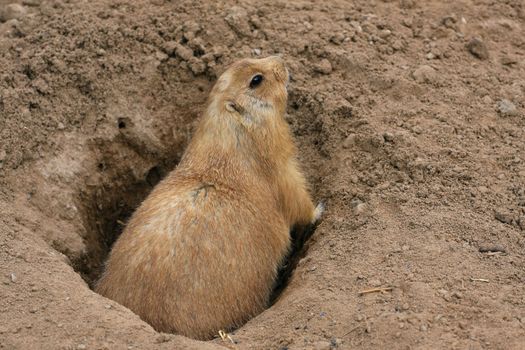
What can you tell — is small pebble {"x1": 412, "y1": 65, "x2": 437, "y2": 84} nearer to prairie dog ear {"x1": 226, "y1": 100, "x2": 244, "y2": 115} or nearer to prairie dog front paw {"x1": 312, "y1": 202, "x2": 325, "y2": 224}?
→ prairie dog front paw {"x1": 312, "y1": 202, "x2": 325, "y2": 224}

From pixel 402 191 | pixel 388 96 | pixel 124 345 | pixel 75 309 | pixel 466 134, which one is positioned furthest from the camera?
pixel 388 96

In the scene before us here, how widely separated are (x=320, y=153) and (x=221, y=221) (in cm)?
181

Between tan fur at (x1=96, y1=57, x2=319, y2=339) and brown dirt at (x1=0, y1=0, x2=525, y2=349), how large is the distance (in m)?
0.27

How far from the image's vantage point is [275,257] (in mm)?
6969

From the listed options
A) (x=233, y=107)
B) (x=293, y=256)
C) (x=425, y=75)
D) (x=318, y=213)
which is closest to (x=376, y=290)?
(x=318, y=213)

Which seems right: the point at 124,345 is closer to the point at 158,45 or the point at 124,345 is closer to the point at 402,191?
the point at 402,191

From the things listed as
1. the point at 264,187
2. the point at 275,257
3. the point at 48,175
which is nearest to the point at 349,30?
the point at 264,187

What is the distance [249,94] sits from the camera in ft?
23.0

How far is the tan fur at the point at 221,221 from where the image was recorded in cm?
607

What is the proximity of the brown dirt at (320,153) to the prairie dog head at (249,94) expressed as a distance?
37.0 inches

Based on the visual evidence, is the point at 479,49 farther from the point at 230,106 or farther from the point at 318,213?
the point at 230,106

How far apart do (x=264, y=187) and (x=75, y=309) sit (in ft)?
7.47

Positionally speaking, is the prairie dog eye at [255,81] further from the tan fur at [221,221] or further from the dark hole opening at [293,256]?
the dark hole opening at [293,256]

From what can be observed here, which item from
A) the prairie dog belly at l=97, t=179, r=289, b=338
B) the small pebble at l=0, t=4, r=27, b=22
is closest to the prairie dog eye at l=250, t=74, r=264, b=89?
the prairie dog belly at l=97, t=179, r=289, b=338
